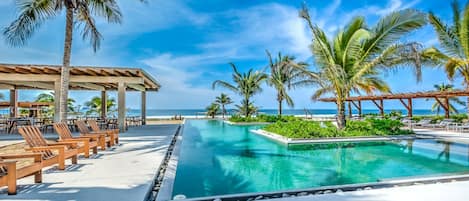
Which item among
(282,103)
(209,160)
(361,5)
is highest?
(361,5)

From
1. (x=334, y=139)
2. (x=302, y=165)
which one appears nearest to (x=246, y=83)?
(x=334, y=139)

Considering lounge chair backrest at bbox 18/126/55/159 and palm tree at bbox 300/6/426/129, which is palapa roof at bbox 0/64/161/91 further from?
palm tree at bbox 300/6/426/129

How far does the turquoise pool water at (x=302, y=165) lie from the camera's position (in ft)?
16.3

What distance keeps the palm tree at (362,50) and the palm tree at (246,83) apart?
35.9 feet

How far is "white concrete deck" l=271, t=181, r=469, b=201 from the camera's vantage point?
11.9 ft

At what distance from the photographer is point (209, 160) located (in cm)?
720

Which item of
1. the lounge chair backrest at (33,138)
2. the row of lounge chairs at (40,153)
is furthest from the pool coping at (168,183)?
the lounge chair backrest at (33,138)

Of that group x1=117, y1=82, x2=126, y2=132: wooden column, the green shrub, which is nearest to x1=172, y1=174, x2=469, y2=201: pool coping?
the green shrub

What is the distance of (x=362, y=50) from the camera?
36.3 ft

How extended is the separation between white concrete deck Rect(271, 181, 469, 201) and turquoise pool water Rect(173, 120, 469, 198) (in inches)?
39.4

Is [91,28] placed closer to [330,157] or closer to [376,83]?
[330,157]

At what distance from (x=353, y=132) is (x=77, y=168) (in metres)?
10.0

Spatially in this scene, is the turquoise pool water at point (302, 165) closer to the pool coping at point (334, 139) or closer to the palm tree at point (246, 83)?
the pool coping at point (334, 139)

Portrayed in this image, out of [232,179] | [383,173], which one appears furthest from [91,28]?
[383,173]
